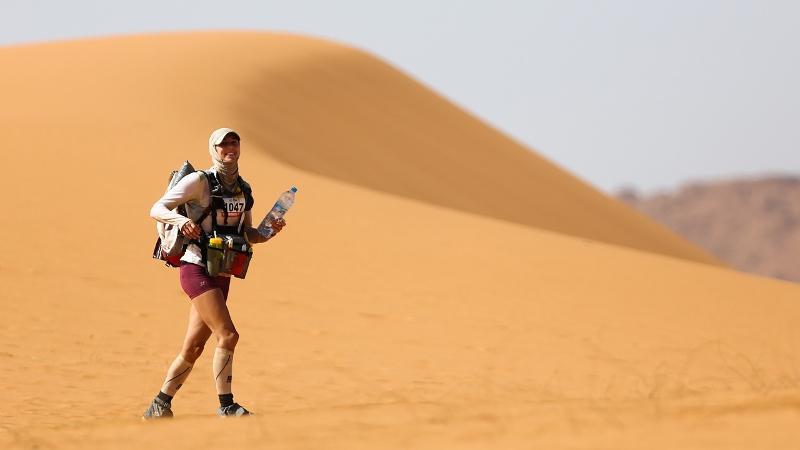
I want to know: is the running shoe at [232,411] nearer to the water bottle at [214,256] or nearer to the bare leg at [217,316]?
the bare leg at [217,316]

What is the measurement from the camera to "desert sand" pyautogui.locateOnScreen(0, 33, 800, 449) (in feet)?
15.6

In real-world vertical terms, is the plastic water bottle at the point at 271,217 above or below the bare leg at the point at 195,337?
above

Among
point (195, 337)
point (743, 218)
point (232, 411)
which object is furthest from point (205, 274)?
point (743, 218)

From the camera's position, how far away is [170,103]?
25141mm

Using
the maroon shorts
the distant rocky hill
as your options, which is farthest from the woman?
the distant rocky hill

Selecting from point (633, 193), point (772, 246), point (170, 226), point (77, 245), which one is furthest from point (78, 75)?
point (633, 193)

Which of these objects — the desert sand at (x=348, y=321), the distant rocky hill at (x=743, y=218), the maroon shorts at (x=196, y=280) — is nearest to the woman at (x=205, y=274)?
the maroon shorts at (x=196, y=280)

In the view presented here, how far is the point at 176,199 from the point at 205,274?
46 cm

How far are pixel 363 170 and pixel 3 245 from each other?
1432 cm

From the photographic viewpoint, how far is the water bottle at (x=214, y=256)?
5.90 metres

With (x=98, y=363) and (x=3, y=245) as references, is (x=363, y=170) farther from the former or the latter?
(x=98, y=363)

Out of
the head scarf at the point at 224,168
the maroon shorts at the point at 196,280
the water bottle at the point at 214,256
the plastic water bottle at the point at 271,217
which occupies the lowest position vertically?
the maroon shorts at the point at 196,280

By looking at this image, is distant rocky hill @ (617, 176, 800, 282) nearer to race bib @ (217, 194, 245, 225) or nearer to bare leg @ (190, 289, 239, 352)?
race bib @ (217, 194, 245, 225)

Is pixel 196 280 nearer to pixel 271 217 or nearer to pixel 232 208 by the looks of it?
pixel 232 208
